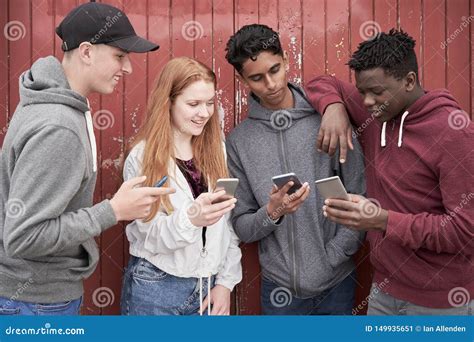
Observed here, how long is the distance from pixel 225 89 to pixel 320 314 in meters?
1.31

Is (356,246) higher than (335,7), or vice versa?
(335,7)

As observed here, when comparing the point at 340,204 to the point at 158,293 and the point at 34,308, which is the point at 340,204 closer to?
the point at 158,293

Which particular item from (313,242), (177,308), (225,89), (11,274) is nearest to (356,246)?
(313,242)

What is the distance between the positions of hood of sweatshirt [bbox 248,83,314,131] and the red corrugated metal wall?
40cm

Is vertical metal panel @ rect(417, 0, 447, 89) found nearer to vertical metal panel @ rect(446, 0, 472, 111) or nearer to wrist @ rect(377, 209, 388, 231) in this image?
vertical metal panel @ rect(446, 0, 472, 111)

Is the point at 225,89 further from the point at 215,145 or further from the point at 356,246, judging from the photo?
the point at 356,246

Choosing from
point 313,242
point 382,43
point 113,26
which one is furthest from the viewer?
point 313,242

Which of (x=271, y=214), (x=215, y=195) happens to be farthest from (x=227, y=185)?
A: (x=271, y=214)

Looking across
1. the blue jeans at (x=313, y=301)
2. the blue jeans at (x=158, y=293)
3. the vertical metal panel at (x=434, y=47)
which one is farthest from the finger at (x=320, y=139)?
the vertical metal panel at (x=434, y=47)

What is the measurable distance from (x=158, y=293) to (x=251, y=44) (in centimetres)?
120

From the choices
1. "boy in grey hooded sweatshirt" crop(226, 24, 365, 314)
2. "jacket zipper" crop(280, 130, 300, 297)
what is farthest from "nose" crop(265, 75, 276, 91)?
"jacket zipper" crop(280, 130, 300, 297)

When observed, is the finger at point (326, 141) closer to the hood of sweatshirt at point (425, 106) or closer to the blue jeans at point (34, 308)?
the hood of sweatshirt at point (425, 106)

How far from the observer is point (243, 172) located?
3312 mm

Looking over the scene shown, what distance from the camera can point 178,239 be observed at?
9.29 feet
